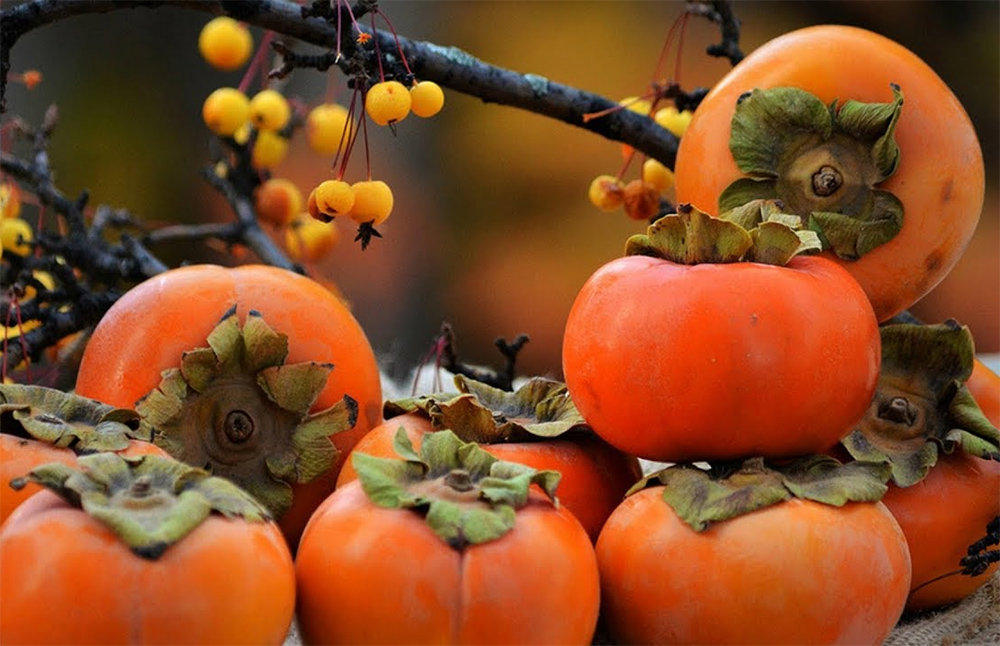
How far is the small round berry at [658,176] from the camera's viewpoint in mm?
1198

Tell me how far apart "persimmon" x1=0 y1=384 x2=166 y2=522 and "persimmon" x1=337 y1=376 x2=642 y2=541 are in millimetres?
140

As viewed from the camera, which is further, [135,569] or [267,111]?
[267,111]

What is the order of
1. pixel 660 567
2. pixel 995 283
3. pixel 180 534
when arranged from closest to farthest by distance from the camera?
pixel 180 534
pixel 660 567
pixel 995 283

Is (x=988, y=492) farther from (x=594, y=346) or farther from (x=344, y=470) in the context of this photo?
(x=344, y=470)

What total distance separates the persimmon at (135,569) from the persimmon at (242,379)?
0.20 m

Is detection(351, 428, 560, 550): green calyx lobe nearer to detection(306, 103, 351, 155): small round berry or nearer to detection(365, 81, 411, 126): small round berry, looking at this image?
detection(365, 81, 411, 126): small round berry

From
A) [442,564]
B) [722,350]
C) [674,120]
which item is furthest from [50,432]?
[674,120]

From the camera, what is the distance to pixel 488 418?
79 centimetres

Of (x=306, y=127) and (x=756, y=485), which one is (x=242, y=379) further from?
(x=306, y=127)

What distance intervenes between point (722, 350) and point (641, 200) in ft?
1.58

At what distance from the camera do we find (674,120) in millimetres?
1222

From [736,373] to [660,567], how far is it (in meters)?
0.12

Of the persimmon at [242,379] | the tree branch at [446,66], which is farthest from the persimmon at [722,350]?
the tree branch at [446,66]

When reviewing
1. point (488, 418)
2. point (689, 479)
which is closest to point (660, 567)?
point (689, 479)
